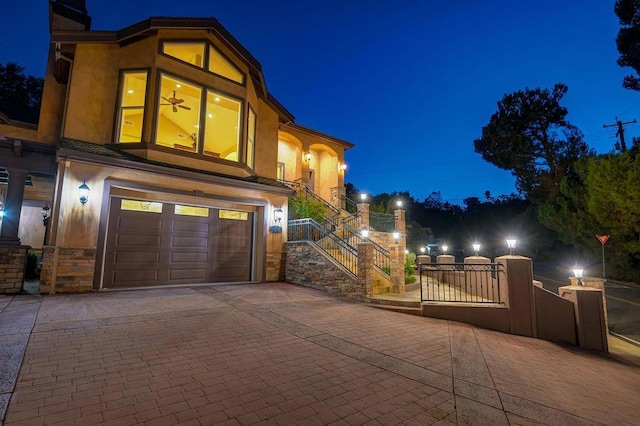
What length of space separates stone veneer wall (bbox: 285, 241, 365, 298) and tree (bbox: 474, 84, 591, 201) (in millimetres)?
23878

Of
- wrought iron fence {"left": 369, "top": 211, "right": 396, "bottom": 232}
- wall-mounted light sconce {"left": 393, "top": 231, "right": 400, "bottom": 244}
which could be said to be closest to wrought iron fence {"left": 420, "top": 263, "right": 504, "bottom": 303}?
wall-mounted light sconce {"left": 393, "top": 231, "right": 400, "bottom": 244}

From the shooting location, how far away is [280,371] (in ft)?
11.6

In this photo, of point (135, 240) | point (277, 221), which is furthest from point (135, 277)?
point (277, 221)

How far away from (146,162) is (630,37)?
97.8ft

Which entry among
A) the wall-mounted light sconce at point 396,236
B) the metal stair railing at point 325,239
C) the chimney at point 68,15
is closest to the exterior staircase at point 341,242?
the metal stair railing at point 325,239

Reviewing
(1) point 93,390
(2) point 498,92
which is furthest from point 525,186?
(2) point 498,92

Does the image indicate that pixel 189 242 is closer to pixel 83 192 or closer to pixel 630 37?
pixel 83 192

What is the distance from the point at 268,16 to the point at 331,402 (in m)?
80.4

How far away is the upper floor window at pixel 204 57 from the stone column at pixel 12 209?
5842mm

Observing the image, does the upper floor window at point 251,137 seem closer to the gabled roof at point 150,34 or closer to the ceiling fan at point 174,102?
the gabled roof at point 150,34

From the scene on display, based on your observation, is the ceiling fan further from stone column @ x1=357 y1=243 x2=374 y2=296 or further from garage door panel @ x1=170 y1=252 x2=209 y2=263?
stone column @ x1=357 y1=243 x2=374 y2=296

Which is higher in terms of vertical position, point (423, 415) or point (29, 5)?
point (29, 5)

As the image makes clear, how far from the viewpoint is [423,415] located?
2.75 m

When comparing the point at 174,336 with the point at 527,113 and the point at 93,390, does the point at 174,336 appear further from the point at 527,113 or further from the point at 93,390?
the point at 527,113
